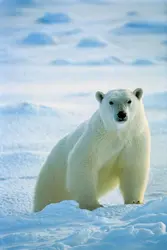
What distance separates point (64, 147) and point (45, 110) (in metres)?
0.25

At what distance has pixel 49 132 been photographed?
2.81 metres

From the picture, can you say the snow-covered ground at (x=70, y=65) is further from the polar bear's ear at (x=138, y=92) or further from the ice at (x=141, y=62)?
the polar bear's ear at (x=138, y=92)

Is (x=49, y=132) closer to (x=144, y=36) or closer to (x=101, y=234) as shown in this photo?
(x=144, y=36)

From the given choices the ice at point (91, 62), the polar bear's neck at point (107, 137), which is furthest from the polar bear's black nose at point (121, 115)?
the ice at point (91, 62)

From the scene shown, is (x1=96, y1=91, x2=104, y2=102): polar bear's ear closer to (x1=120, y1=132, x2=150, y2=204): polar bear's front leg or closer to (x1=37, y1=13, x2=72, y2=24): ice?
(x1=120, y1=132, x2=150, y2=204): polar bear's front leg

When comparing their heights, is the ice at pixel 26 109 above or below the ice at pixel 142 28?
below

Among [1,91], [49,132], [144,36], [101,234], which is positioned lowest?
[101,234]

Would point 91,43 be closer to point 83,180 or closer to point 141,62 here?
point 141,62

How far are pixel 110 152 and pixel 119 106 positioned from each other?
0.27 meters

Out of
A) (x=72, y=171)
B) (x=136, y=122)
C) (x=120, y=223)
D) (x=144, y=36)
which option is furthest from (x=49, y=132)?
(x=120, y=223)

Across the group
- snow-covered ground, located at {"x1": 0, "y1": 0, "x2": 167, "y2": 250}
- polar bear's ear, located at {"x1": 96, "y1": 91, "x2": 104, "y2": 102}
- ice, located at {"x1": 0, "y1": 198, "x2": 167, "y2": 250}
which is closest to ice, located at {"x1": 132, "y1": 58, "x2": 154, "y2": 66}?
snow-covered ground, located at {"x1": 0, "y1": 0, "x2": 167, "y2": 250}

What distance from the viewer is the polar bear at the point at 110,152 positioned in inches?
98.0

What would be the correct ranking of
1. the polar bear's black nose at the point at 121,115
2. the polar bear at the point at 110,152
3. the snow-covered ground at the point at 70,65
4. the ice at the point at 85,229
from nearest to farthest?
the ice at the point at 85,229 < the polar bear's black nose at the point at 121,115 < the polar bear at the point at 110,152 < the snow-covered ground at the point at 70,65

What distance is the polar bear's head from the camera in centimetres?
238
